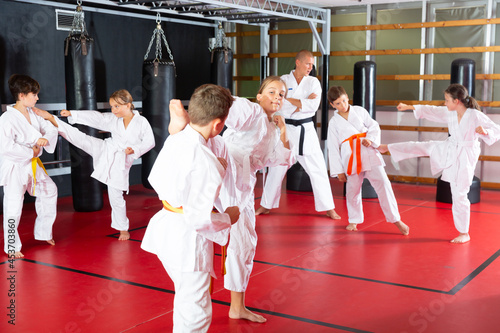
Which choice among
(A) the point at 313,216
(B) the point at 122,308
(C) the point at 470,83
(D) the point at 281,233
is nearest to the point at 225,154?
(B) the point at 122,308

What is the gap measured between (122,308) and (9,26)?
4.00 m

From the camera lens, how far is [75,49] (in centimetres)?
579

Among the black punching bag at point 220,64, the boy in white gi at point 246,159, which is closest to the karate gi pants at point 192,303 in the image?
the boy in white gi at point 246,159

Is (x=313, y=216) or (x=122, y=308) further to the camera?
(x=313, y=216)

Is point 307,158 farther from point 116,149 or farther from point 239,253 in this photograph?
point 239,253

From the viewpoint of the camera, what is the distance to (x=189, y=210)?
7.19 feet

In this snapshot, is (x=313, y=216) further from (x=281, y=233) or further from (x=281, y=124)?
(x=281, y=124)

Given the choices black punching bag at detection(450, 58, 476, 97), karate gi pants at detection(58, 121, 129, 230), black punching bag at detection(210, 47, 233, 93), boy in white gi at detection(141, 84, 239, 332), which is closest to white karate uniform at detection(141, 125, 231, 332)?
boy in white gi at detection(141, 84, 239, 332)

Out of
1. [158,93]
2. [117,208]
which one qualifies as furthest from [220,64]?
[117,208]

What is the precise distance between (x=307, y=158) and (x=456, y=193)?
1.55 meters

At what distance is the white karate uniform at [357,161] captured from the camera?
5016 millimetres

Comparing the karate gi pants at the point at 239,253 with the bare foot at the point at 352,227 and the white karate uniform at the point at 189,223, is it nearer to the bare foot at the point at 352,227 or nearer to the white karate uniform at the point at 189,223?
the white karate uniform at the point at 189,223

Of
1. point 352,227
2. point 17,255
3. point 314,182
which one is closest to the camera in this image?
point 17,255

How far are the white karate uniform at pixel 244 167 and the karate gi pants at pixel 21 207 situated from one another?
202cm
